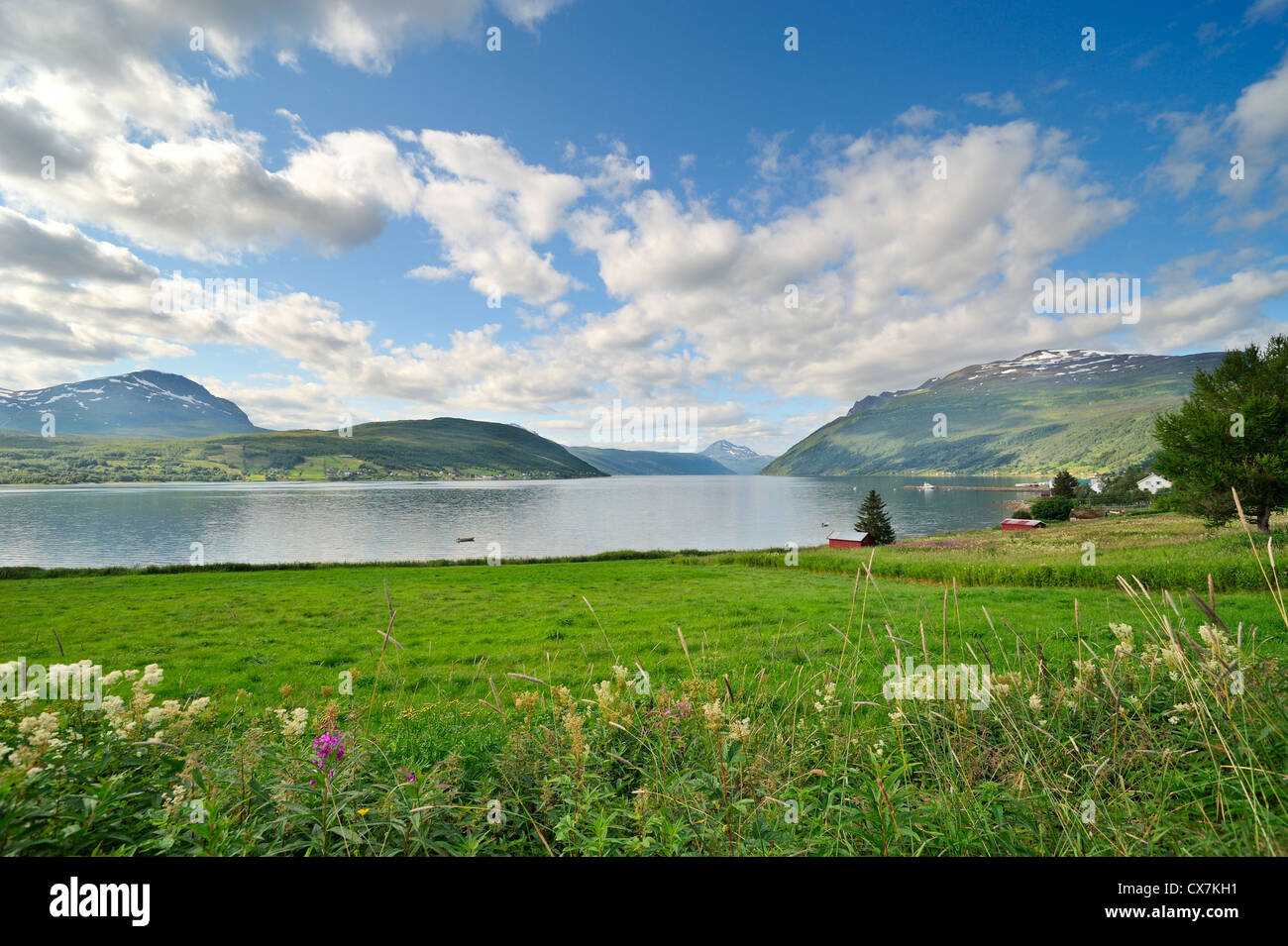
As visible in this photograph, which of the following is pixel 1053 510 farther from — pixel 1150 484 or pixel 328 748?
pixel 328 748

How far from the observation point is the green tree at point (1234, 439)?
2262cm

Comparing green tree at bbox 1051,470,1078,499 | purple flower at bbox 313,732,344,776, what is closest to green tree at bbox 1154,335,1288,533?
purple flower at bbox 313,732,344,776

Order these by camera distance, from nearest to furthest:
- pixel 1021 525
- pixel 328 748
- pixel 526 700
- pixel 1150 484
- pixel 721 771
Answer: pixel 721 771 → pixel 328 748 → pixel 526 700 → pixel 1021 525 → pixel 1150 484

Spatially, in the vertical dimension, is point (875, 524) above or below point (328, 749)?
below

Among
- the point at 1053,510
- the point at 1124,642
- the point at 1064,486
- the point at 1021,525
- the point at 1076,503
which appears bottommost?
the point at 1021,525

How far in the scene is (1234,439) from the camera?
23.4 m

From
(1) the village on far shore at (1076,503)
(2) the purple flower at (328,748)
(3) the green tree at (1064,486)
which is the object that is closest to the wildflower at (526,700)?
(2) the purple flower at (328,748)

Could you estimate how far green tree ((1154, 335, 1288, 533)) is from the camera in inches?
891

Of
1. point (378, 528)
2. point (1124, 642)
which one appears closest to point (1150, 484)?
point (1124, 642)

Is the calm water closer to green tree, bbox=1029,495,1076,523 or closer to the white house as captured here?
green tree, bbox=1029,495,1076,523

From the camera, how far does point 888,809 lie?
2.33m

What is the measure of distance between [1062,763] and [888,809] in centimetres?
183
